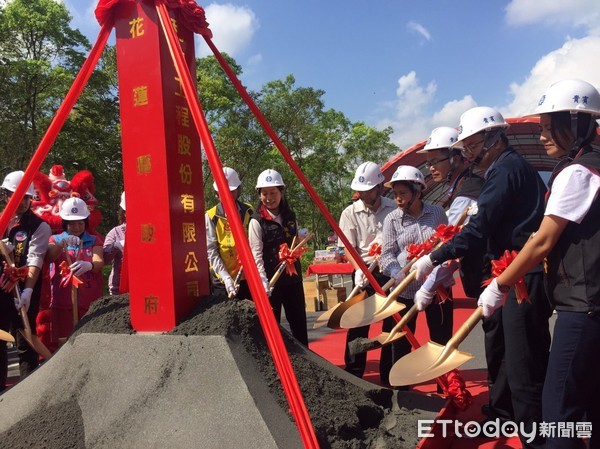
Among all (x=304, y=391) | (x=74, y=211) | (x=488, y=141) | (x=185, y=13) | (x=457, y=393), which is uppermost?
Result: (x=185, y=13)

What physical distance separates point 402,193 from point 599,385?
1831mm

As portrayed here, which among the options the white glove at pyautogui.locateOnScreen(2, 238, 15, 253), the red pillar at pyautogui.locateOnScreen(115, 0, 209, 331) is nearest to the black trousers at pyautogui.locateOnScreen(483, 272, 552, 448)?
the red pillar at pyautogui.locateOnScreen(115, 0, 209, 331)

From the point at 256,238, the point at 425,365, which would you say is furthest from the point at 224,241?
the point at 425,365

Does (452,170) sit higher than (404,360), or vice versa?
(452,170)

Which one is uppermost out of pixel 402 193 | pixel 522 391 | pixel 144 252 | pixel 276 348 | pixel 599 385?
pixel 402 193

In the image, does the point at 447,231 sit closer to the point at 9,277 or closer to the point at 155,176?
the point at 155,176

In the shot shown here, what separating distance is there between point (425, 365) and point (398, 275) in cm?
111

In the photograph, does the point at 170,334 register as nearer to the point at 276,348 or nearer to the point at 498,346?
the point at 276,348

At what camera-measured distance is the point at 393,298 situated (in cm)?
289

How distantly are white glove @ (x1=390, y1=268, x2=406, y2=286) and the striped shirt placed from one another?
0.8 inches

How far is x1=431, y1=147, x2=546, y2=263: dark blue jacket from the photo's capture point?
2.19 m

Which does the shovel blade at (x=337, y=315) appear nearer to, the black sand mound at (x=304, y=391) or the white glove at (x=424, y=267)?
the black sand mound at (x=304, y=391)

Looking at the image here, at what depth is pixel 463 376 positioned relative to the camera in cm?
391

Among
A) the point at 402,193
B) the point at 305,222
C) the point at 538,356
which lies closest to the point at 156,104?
the point at 402,193
